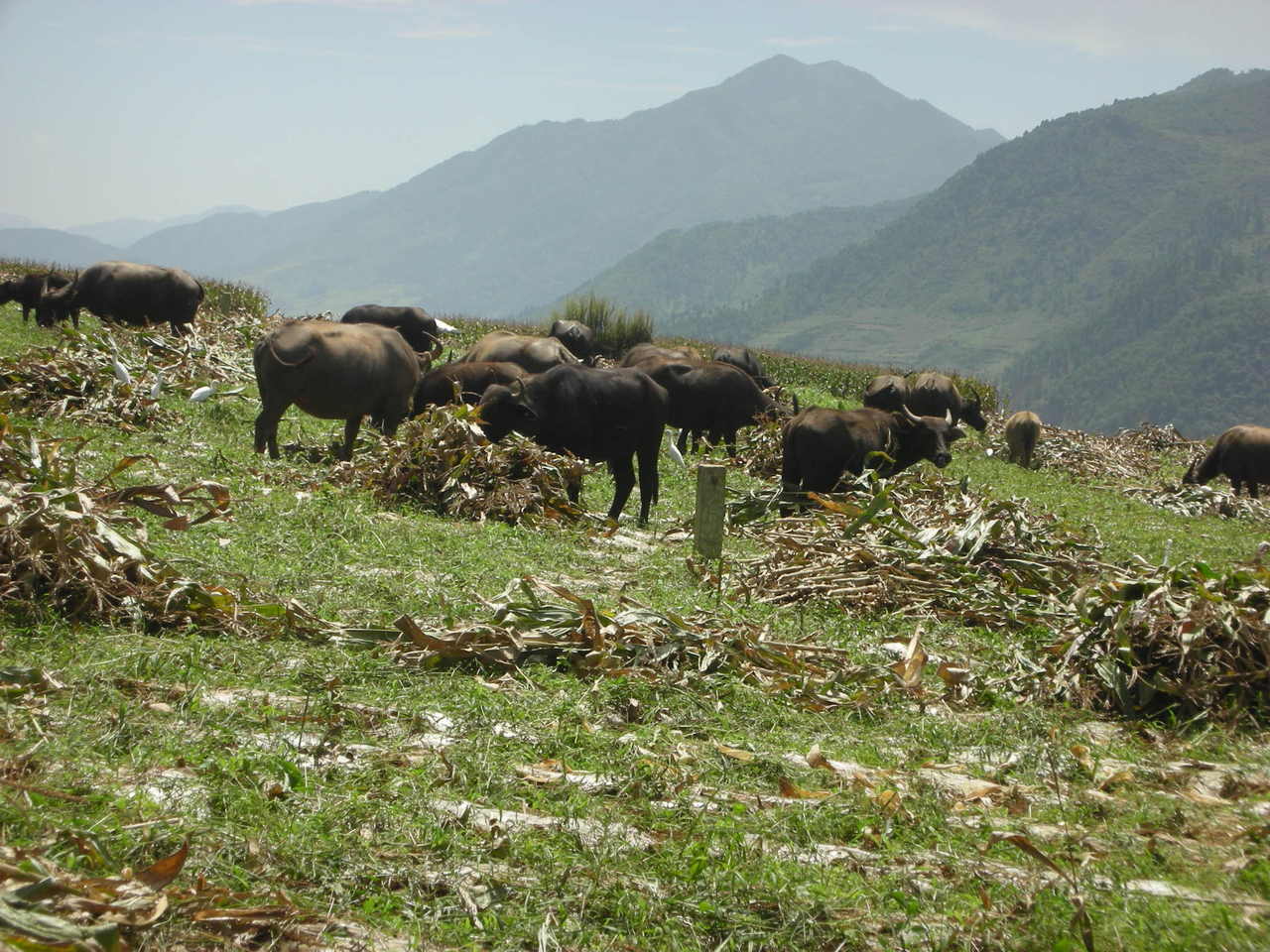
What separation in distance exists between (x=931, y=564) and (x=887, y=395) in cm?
1396

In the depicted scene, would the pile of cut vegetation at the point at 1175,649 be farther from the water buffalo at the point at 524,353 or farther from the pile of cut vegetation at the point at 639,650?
the water buffalo at the point at 524,353

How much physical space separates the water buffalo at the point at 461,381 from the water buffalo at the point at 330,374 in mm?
391

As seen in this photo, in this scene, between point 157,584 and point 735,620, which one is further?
point 735,620

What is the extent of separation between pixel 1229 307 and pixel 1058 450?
555 feet

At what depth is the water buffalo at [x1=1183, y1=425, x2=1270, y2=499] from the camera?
19844mm

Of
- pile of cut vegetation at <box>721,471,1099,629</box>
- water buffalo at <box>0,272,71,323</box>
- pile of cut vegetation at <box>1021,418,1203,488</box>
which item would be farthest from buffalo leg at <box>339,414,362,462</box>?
pile of cut vegetation at <box>1021,418,1203,488</box>

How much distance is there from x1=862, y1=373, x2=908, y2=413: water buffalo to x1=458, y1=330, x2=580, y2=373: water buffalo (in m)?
7.05

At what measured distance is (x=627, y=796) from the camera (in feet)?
13.5

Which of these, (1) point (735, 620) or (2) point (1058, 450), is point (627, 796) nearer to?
(1) point (735, 620)

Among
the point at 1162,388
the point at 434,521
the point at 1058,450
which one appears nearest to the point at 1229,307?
the point at 1162,388

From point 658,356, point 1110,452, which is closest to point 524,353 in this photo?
point 658,356

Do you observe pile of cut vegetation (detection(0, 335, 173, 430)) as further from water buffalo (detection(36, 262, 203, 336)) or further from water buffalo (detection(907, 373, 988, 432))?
water buffalo (detection(907, 373, 988, 432))

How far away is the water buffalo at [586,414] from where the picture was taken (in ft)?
38.1

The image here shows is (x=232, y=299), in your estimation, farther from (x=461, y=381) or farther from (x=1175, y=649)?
(x=1175, y=649)
